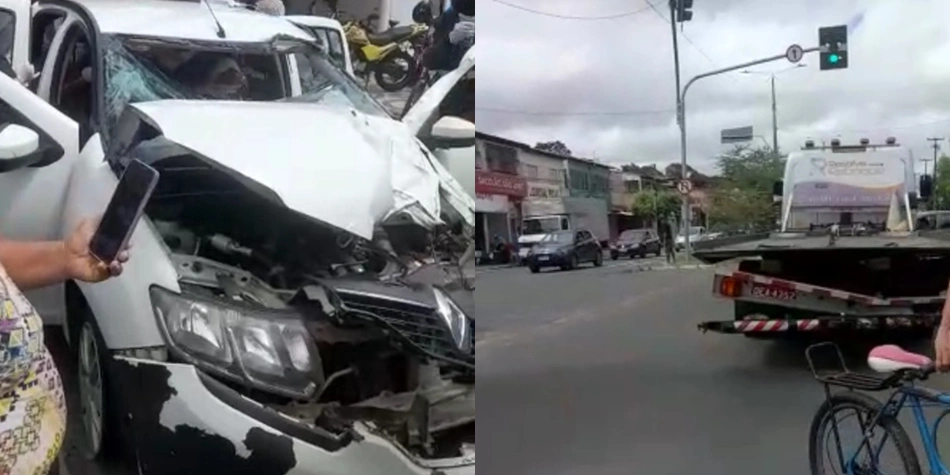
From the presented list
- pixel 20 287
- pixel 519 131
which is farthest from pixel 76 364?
pixel 519 131

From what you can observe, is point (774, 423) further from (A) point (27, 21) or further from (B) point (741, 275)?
(A) point (27, 21)

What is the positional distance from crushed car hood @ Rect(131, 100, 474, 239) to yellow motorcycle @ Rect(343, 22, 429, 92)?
0.35 ft

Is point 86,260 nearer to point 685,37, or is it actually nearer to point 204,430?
point 204,430

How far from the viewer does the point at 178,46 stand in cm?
183

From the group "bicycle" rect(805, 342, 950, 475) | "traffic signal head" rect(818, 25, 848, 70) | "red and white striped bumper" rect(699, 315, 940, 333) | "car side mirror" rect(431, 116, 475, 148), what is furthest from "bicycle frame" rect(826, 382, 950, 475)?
"car side mirror" rect(431, 116, 475, 148)

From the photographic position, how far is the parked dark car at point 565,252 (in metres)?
1.94

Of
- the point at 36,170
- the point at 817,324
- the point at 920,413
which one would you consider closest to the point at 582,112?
the point at 817,324

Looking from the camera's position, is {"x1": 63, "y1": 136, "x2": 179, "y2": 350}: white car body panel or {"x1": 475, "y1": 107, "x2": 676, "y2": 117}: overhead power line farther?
{"x1": 475, "y1": 107, "x2": 676, "y2": 117}: overhead power line

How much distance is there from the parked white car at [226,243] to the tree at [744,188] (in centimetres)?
46

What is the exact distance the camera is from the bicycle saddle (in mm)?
1885

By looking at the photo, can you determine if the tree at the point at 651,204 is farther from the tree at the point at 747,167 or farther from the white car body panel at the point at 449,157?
the white car body panel at the point at 449,157

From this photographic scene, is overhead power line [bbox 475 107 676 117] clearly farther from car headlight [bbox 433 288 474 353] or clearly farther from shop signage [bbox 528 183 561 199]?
car headlight [bbox 433 288 474 353]

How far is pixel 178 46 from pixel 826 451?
4.51 feet

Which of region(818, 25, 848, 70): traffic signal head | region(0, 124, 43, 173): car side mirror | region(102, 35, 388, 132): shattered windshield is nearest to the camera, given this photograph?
region(0, 124, 43, 173): car side mirror
